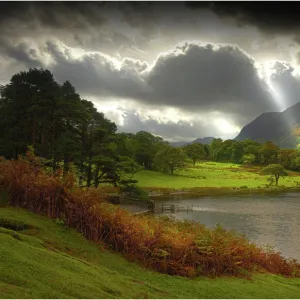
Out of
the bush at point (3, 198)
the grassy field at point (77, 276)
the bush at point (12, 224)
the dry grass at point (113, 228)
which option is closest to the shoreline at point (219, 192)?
the dry grass at point (113, 228)

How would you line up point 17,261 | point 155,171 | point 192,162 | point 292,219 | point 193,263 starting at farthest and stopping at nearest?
point 192,162
point 155,171
point 292,219
point 193,263
point 17,261

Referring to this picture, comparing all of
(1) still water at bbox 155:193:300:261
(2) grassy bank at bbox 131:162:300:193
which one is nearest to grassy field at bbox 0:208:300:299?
(1) still water at bbox 155:193:300:261

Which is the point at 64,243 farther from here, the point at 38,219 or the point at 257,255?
the point at 257,255

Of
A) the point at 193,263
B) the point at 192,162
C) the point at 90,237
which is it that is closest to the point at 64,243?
the point at 90,237

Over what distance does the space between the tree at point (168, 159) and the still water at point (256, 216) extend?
128 ft

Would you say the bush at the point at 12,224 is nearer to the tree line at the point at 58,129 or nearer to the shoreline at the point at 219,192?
the tree line at the point at 58,129

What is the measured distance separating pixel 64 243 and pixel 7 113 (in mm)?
44657

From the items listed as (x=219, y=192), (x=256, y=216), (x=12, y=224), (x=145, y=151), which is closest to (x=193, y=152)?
(x=145, y=151)

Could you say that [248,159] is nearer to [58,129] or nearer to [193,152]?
[193,152]

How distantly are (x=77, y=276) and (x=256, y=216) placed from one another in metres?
45.8

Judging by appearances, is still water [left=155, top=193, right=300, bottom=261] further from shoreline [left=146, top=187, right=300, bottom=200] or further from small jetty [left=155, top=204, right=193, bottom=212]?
shoreline [left=146, top=187, right=300, bottom=200]

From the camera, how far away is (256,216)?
50438 millimetres

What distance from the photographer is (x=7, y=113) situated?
51250mm

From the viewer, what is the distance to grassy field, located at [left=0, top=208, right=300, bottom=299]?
7625 mm
